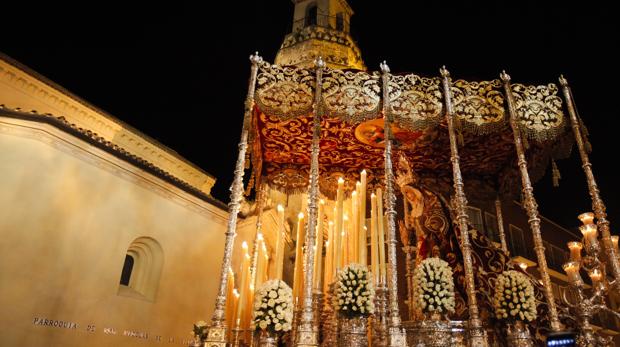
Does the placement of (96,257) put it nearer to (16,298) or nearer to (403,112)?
(16,298)

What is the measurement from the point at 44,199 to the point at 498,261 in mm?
8287

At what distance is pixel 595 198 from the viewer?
6.79 meters

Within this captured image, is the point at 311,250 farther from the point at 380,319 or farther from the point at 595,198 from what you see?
the point at 595,198

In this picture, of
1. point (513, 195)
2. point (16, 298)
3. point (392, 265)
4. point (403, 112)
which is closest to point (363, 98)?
point (403, 112)

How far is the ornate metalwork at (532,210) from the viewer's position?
5.97 metres

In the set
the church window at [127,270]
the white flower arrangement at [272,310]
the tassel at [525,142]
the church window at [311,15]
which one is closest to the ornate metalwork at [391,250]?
the white flower arrangement at [272,310]

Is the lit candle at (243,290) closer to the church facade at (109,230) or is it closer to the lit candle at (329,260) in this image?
the church facade at (109,230)

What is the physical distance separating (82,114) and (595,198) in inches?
468

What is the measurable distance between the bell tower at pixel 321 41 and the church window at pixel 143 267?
817 cm

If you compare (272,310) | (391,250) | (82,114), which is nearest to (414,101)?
(391,250)

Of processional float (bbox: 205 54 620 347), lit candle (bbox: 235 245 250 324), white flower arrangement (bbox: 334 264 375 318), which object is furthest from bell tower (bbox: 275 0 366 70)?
white flower arrangement (bbox: 334 264 375 318)

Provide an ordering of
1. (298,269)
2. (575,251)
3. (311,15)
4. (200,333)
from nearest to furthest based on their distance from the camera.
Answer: (200,333), (575,251), (298,269), (311,15)

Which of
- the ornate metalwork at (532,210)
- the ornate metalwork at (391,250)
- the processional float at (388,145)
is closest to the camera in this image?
the ornate metalwork at (391,250)

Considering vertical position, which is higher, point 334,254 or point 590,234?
point 590,234
